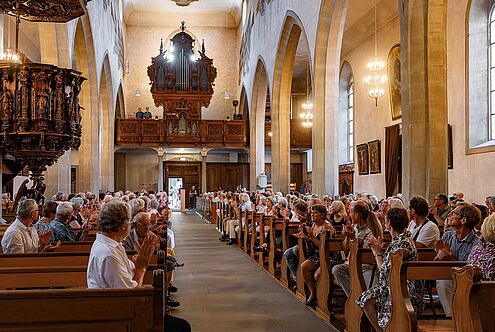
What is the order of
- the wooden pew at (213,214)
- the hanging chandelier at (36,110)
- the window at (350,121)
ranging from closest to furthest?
the hanging chandelier at (36,110) < the wooden pew at (213,214) < the window at (350,121)

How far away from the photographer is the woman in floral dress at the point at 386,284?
14.0 feet

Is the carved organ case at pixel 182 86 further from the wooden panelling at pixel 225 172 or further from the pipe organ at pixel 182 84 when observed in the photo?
the wooden panelling at pixel 225 172

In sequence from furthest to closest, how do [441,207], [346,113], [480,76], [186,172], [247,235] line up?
[186,172] → [346,113] → [480,76] → [247,235] → [441,207]

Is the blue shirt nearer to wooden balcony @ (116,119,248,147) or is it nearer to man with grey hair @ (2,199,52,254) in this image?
man with grey hair @ (2,199,52,254)

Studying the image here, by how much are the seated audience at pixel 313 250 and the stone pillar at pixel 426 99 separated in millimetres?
2828

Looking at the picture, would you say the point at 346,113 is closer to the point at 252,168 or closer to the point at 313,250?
the point at 252,168

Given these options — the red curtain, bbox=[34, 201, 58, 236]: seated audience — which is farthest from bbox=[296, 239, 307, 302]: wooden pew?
the red curtain

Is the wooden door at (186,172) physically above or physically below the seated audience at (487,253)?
above

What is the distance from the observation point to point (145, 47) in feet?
106

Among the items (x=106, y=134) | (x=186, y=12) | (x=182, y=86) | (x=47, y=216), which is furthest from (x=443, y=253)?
(x=186, y=12)

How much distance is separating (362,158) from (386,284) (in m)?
17.6

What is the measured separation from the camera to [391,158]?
18797 mm

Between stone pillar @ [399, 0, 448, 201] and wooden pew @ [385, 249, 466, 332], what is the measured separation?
16.2ft

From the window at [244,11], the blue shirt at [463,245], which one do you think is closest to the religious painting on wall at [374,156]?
the window at [244,11]
